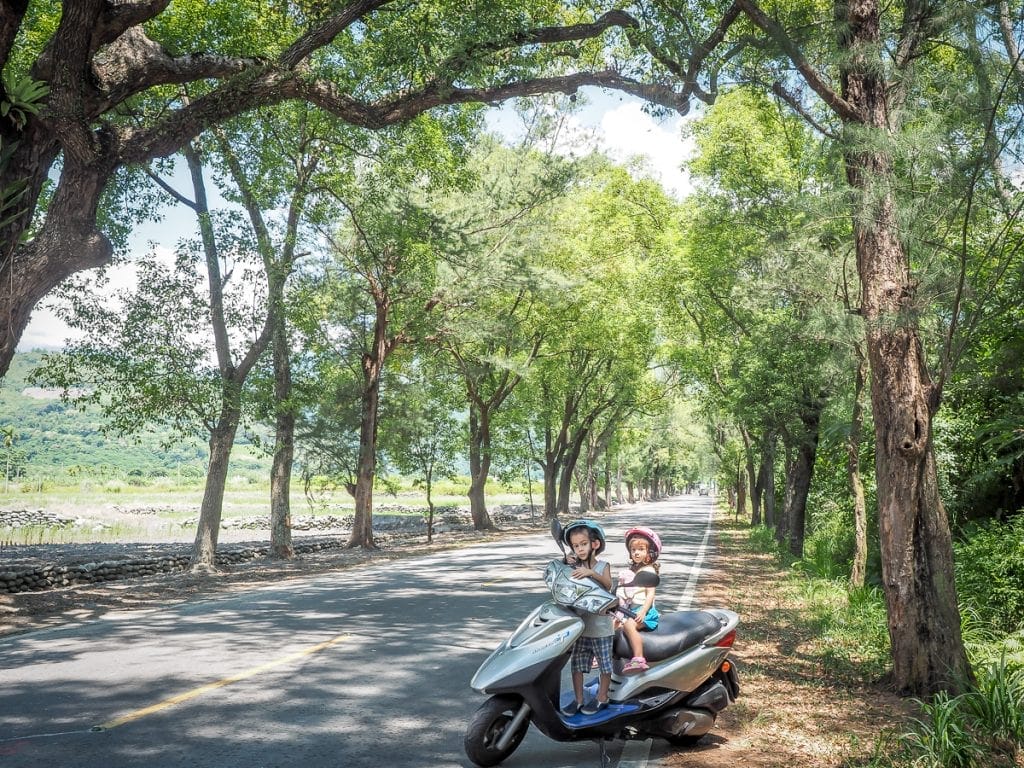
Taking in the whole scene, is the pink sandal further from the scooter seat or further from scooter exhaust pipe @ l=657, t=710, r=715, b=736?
scooter exhaust pipe @ l=657, t=710, r=715, b=736

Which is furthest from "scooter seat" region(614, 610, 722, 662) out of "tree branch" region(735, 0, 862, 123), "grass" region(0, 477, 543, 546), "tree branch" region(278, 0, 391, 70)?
"grass" region(0, 477, 543, 546)

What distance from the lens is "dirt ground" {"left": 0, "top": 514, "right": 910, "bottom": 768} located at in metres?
5.21

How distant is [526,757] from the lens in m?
5.00

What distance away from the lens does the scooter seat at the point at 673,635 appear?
5.12 meters

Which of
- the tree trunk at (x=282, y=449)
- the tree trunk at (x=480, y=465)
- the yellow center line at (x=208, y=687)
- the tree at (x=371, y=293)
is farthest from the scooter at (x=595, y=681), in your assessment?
the tree trunk at (x=480, y=465)

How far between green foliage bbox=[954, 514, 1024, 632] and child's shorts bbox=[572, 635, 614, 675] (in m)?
5.87

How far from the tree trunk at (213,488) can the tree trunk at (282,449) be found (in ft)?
6.80

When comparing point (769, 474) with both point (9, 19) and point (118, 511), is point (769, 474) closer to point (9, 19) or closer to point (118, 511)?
point (9, 19)

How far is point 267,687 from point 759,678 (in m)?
4.55

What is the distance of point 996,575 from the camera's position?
879 cm

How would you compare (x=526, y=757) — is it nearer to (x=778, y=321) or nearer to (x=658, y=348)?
(x=778, y=321)

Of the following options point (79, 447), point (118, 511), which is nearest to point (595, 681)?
point (118, 511)

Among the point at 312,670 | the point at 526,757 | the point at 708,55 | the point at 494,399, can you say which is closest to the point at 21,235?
the point at 312,670

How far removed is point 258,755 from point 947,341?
6.00 m
